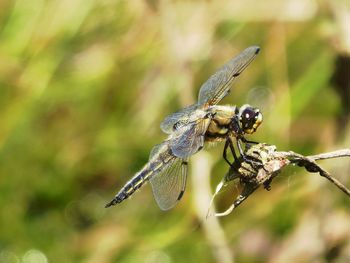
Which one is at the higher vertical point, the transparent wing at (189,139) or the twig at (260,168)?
the transparent wing at (189,139)

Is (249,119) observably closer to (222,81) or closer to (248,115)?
(248,115)

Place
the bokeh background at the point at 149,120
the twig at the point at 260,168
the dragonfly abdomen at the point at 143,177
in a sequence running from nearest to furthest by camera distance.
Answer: the twig at the point at 260,168
the dragonfly abdomen at the point at 143,177
the bokeh background at the point at 149,120

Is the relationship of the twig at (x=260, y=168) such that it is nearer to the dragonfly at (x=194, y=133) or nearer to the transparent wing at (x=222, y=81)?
the dragonfly at (x=194, y=133)

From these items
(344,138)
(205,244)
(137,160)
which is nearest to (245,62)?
(344,138)

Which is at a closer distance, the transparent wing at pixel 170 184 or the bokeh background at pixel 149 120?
the transparent wing at pixel 170 184

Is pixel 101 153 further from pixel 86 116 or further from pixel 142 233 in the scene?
pixel 142 233

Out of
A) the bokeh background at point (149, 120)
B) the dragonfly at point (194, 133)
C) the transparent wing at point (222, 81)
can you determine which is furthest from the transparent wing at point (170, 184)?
the bokeh background at point (149, 120)

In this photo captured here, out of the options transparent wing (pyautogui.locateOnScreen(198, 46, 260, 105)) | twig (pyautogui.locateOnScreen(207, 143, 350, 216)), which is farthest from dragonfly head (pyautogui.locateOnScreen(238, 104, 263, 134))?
twig (pyautogui.locateOnScreen(207, 143, 350, 216))

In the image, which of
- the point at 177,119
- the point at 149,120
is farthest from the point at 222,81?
the point at 149,120
